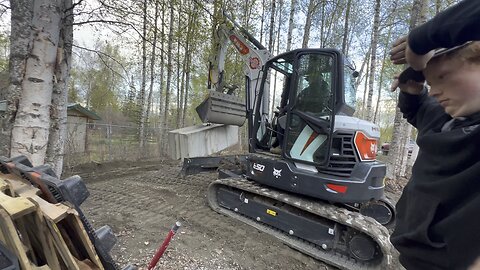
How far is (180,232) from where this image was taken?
153 inches

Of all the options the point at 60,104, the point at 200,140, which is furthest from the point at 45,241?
the point at 200,140

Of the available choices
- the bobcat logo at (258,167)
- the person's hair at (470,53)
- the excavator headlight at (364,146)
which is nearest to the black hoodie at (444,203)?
the person's hair at (470,53)

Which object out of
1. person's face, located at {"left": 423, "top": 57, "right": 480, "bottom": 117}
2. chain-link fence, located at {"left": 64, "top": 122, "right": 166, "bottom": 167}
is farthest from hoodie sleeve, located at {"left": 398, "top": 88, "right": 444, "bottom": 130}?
chain-link fence, located at {"left": 64, "top": 122, "right": 166, "bottom": 167}

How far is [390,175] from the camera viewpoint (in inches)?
352

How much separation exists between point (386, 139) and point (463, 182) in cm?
3521

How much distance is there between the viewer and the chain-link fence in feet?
28.5

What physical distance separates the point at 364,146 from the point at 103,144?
900 centimetres

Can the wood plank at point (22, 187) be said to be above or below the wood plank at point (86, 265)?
above

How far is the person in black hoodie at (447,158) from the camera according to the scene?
0.81 m

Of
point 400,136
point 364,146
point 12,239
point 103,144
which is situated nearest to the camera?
point 12,239

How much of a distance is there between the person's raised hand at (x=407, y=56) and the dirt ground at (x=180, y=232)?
9.25 ft

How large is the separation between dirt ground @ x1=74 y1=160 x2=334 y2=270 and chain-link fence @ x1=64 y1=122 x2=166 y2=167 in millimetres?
3104

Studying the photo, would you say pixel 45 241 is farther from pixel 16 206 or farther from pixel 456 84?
pixel 456 84

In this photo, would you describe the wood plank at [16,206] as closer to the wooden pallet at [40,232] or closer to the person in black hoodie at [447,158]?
the wooden pallet at [40,232]
